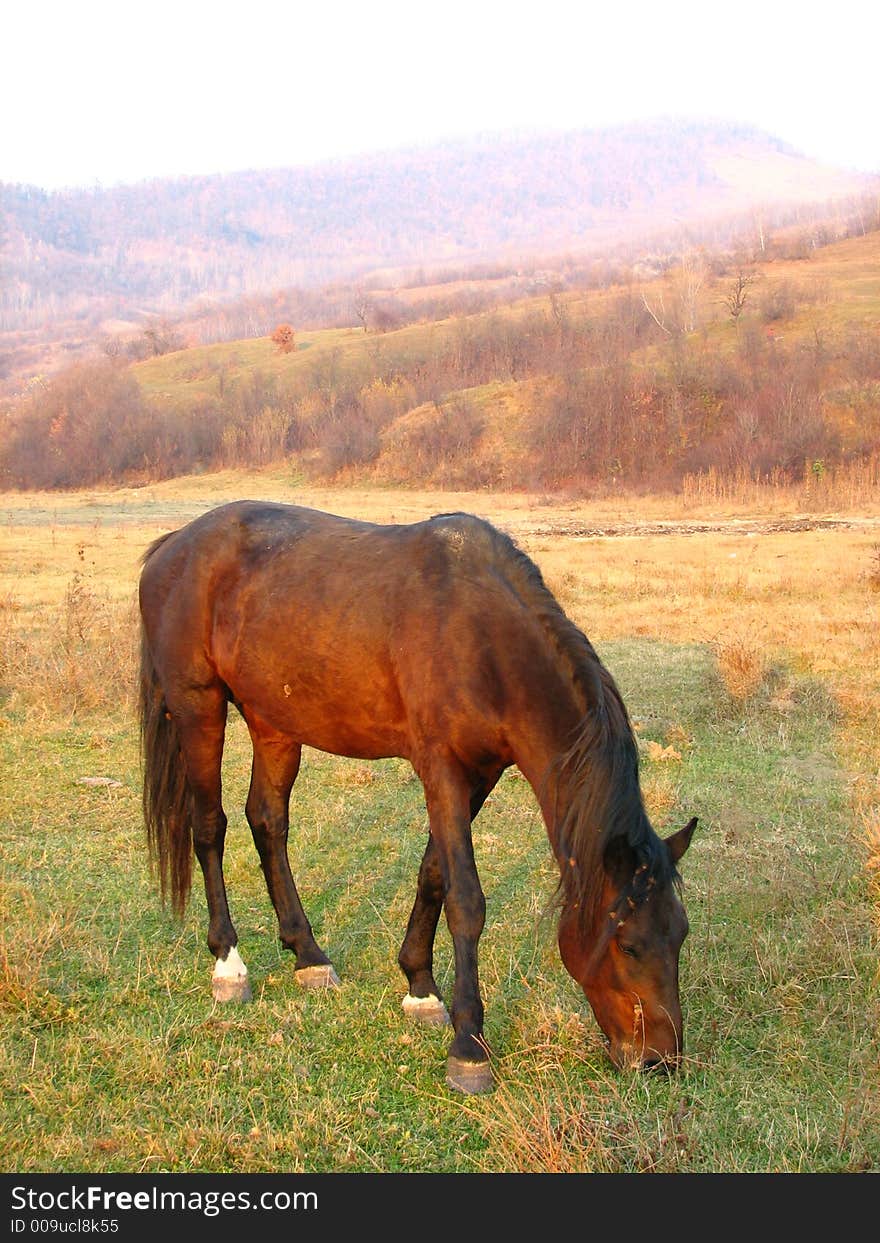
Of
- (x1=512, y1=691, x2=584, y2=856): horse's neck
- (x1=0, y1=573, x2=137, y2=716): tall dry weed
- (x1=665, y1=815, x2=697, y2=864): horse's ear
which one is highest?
(x1=512, y1=691, x2=584, y2=856): horse's neck

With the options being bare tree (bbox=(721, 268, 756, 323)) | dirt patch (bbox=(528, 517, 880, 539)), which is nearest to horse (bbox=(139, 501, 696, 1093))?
dirt patch (bbox=(528, 517, 880, 539))

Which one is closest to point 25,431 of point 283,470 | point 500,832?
point 283,470

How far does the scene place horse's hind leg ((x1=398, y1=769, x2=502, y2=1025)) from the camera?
4.20 m

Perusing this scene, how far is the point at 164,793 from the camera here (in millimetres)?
5020

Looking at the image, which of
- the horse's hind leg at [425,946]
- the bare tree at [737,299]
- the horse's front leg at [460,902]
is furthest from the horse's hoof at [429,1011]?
the bare tree at [737,299]

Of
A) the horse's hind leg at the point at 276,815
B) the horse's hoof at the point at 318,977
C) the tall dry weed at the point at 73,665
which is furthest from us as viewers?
the tall dry weed at the point at 73,665

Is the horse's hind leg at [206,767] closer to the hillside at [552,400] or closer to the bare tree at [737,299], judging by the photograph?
the hillside at [552,400]

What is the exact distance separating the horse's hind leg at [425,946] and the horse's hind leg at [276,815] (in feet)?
1.68

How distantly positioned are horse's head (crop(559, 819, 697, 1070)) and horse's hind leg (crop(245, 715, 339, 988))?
156 centimetres

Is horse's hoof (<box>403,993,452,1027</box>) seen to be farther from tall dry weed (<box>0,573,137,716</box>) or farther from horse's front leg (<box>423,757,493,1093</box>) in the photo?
tall dry weed (<box>0,573,137,716</box>)

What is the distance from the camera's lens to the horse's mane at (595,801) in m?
3.47

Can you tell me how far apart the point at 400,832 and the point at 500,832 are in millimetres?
600

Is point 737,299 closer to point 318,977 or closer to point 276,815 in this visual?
point 276,815

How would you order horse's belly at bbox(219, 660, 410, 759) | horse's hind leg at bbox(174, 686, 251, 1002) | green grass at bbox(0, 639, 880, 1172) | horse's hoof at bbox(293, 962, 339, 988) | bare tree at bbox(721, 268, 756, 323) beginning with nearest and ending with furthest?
green grass at bbox(0, 639, 880, 1172), horse's belly at bbox(219, 660, 410, 759), horse's hoof at bbox(293, 962, 339, 988), horse's hind leg at bbox(174, 686, 251, 1002), bare tree at bbox(721, 268, 756, 323)
